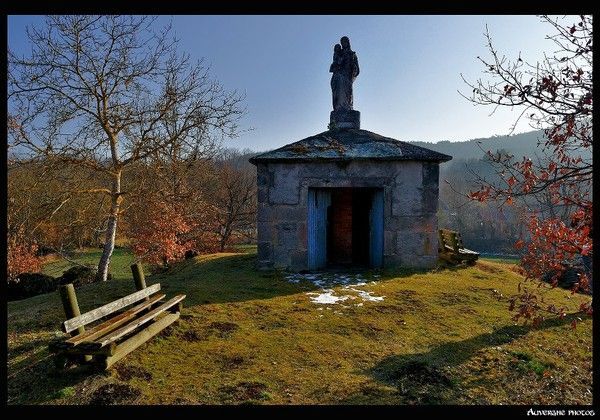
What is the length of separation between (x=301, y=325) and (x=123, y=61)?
32.2ft

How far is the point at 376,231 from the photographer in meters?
11.6

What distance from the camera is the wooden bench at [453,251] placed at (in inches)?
487

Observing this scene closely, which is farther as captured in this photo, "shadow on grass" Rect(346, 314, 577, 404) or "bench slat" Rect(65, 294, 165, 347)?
"bench slat" Rect(65, 294, 165, 347)

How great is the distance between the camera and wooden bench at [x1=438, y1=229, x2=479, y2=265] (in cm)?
1236

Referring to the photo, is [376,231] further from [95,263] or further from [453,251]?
[95,263]

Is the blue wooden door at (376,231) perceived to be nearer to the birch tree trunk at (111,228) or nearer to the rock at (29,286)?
the birch tree trunk at (111,228)

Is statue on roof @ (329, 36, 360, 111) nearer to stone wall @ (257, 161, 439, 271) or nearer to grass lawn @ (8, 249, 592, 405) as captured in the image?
stone wall @ (257, 161, 439, 271)

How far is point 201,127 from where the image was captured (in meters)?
13.7

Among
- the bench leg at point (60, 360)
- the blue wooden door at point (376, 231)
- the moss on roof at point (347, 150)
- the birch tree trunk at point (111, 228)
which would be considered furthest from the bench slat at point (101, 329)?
the blue wooden door at point (376, 231)

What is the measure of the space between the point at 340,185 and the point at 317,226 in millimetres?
1472

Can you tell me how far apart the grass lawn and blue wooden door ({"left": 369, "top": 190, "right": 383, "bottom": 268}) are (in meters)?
2.26

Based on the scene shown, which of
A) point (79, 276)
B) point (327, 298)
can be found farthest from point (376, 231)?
point (79, 276)

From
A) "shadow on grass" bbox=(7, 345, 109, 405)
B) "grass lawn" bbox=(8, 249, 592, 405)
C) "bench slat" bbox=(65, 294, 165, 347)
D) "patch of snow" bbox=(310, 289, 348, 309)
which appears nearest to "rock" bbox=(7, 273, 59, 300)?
"grass lawn" bbox=(8, 249, 592, 405)
